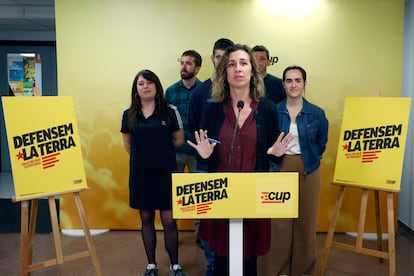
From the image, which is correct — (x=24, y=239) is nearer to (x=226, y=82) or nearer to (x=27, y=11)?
(x=226, y=82)

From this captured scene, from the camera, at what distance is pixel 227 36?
433 centimetres

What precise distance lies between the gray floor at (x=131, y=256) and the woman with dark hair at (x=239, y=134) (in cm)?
135

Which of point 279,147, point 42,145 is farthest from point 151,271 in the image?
point 279,147

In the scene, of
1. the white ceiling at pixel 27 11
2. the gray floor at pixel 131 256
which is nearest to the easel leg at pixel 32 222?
the gray floor at pixel 131 256

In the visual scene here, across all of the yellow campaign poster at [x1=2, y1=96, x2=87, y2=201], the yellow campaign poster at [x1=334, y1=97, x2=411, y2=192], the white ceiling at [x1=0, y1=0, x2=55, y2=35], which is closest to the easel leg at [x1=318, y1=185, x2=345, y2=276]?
the yellow campaign poster at [x1=334, y1=97, x2=411, y2=192]

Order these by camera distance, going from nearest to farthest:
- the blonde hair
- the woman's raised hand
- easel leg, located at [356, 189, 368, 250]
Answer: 1. the woman's raised hand
2. the blonde hair
3. easel leg, located at [356, 189, 368, 250]

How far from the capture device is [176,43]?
4.37 m

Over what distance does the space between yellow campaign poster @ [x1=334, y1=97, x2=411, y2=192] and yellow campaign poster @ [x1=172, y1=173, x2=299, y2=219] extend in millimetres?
1666

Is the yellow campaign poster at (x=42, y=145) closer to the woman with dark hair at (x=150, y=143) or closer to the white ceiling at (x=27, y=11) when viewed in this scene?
the woman with dark hair at (x=150, y=143)

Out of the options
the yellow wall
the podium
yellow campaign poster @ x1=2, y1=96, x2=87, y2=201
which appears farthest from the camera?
the yellow wall

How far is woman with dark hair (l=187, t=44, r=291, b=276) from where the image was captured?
2.13m

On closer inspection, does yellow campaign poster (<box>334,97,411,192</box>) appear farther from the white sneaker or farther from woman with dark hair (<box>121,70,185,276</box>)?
the white sneaker

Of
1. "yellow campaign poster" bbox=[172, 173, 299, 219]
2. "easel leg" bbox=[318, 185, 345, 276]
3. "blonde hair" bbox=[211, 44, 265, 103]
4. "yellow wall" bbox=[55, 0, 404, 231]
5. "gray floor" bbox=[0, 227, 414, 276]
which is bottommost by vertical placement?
"gray floor" bbox=[0, 227, 414, 276]

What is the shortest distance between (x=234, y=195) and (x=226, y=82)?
74cm
